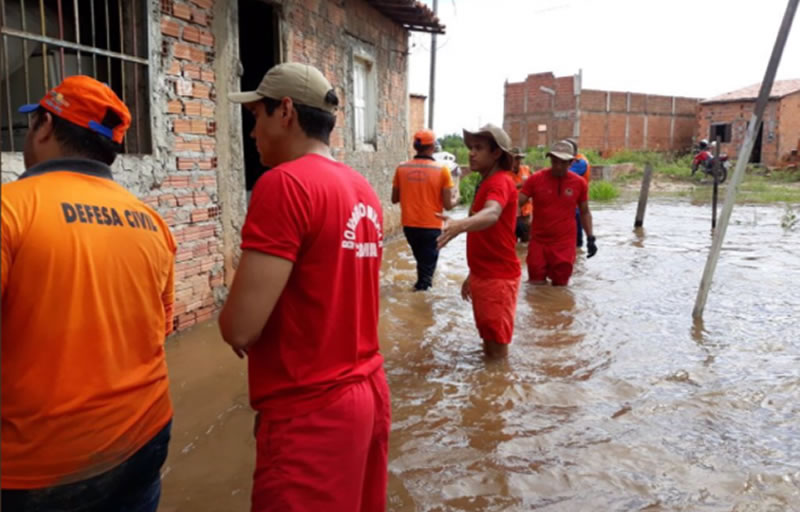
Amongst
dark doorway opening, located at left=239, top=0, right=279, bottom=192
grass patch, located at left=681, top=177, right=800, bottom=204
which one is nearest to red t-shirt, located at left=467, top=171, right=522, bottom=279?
dark doorway opening, located at left=239, top=0, right=279, bottom=192

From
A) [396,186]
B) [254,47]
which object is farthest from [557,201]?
[254,47]

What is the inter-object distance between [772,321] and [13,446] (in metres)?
6.82

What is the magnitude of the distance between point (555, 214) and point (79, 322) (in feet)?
19.2

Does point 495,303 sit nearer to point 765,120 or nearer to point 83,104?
point 83,104

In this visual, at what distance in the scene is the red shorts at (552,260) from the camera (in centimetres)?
707

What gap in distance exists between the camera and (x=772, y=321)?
640 cm

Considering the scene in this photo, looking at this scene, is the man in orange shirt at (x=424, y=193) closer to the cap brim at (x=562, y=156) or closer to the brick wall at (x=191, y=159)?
the cap brim at (x=562, y=156)

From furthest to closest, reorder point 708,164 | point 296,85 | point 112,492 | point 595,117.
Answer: point 595,117
point 708,164
point 296,85
point 112,492

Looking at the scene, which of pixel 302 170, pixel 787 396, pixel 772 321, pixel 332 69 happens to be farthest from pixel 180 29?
pixel 772 321

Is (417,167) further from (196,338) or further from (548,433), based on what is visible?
(548,433)

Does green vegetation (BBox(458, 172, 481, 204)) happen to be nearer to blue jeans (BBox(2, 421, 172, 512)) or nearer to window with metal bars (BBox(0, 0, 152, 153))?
window with metal bars (BBox(0, 0, 152, 153))

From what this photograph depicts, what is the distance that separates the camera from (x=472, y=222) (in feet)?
12.5

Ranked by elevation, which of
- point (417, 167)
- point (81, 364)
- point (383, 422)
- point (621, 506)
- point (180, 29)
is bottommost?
point (621, 506)

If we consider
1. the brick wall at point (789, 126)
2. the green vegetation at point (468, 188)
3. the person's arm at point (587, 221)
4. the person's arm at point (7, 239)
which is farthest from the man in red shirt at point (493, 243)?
the brick wall at point (789, 126)
